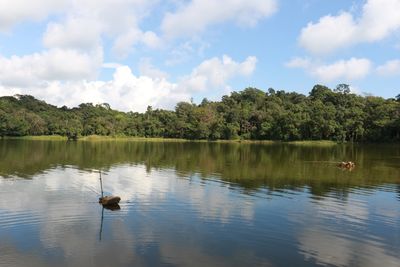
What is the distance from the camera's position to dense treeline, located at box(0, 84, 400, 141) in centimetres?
10494

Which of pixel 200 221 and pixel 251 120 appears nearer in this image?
pixel 200 221

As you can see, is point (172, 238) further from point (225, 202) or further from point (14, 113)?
point (14, 113)

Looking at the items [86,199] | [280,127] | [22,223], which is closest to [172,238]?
[22,223]

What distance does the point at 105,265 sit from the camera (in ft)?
44.2

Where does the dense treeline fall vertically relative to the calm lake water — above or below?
above

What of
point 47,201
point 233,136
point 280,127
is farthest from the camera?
point 233,136

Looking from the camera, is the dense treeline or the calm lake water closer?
the calm lake water

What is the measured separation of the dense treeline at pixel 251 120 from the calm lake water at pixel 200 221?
7429 cm

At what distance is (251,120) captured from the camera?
12381 centimetres

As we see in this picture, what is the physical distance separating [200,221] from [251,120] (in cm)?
10598

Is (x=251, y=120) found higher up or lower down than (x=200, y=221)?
higher up

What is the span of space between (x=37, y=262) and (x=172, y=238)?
500 centimetres

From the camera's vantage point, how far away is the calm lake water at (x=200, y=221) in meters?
14.5

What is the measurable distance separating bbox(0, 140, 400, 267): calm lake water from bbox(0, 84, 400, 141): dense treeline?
74.3 metres
